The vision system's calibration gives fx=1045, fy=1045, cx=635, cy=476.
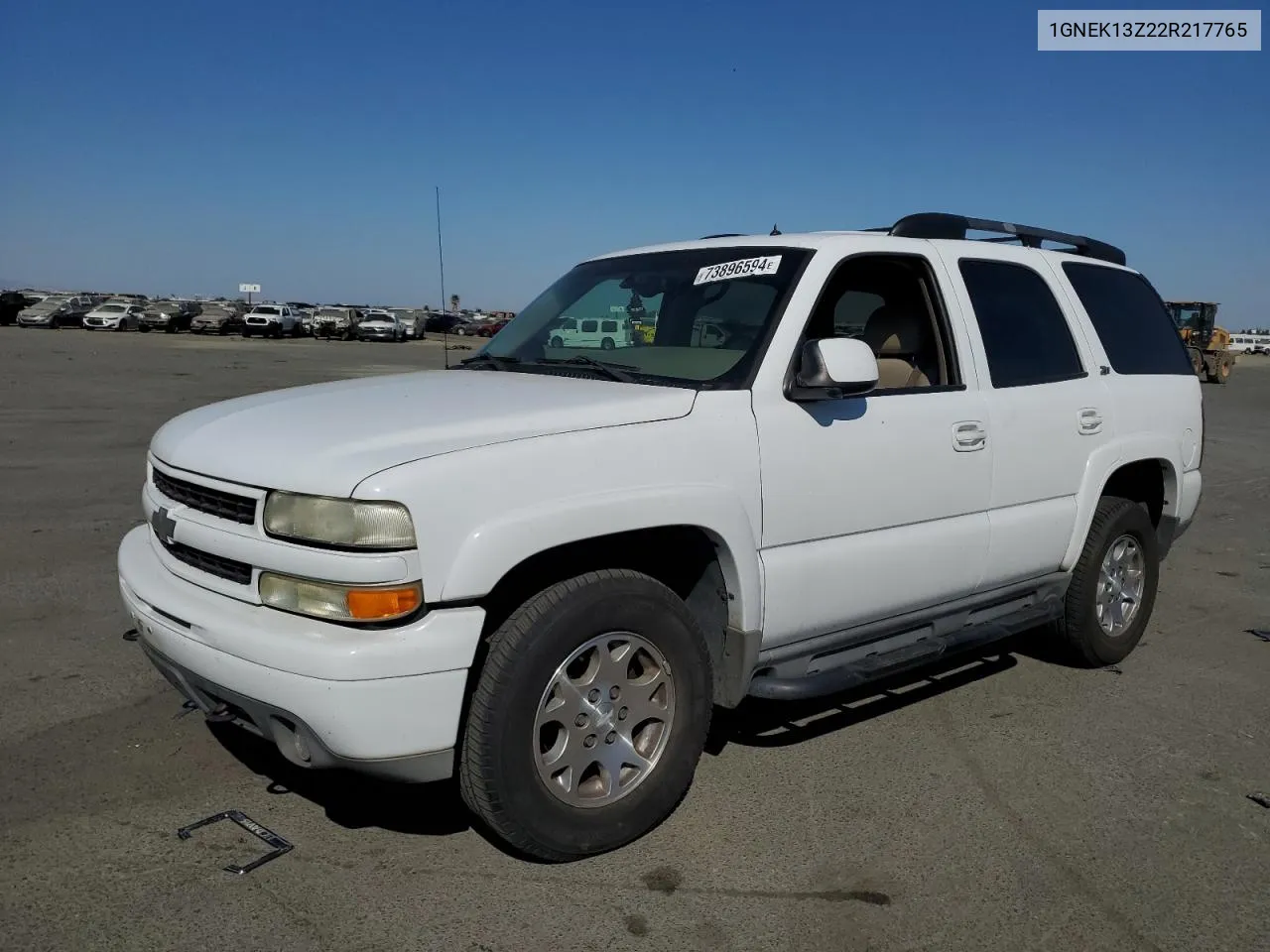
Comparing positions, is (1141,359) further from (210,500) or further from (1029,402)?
(210,500)

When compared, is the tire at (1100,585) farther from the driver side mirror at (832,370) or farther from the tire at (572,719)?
the tire at (572,719)

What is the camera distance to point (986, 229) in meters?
A: 4.57

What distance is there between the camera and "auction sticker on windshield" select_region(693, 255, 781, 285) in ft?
12.7

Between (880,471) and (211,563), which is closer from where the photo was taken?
(211,563)

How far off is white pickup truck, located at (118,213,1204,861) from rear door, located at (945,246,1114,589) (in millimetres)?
16

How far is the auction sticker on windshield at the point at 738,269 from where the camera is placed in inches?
152

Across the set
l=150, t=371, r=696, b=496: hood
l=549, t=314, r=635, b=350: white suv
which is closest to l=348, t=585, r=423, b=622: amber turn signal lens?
l=150, t=371, r=696, b=496: hood

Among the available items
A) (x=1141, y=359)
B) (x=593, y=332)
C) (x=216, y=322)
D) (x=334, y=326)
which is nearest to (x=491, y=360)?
(x=593, y=332)

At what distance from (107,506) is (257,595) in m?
5.98

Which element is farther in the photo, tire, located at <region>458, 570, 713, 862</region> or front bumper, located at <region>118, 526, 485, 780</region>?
tire, located at <region>458, 570, 713, 862</region>

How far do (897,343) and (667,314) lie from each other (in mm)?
1022

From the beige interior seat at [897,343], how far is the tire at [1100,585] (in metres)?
1.34

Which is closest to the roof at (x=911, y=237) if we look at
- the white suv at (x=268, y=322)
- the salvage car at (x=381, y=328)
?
the salvage car at (x=381, y=328)

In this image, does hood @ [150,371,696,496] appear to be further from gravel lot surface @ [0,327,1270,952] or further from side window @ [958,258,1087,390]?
side window @ [958,258,1087,390]
